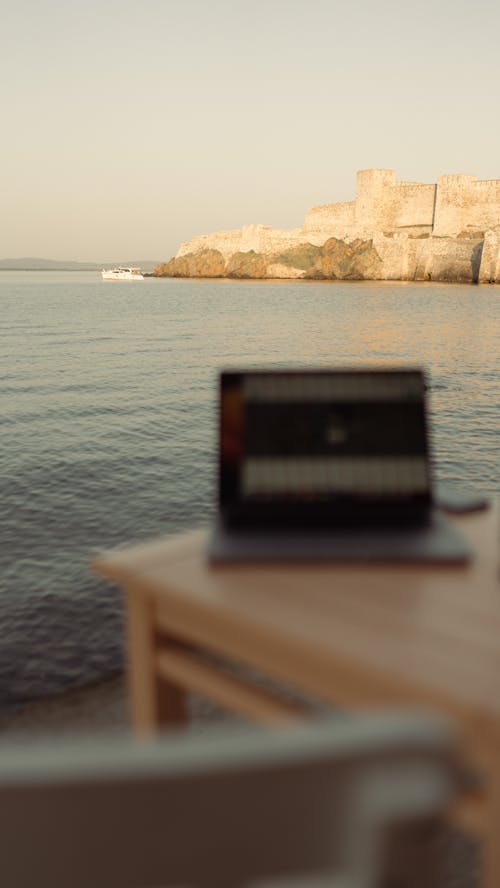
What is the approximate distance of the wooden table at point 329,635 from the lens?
4.41ft

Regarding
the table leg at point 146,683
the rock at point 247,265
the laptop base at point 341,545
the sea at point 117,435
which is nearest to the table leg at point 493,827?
the laptop base at point 341,545

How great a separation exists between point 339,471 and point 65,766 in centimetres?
141

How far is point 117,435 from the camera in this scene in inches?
555

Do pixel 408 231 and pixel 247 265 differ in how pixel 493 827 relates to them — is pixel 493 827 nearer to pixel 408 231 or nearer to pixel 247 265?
pixel 408 231

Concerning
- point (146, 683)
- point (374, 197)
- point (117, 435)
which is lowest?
point (117, 435)

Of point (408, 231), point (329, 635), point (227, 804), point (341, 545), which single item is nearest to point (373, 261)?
point (408, 231)

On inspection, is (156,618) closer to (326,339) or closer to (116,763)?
(116,763)

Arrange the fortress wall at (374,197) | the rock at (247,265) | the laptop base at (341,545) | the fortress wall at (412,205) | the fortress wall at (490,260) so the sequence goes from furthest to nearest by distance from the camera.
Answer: the rock at (247,265) → the fortress wall at (374,197) → the fortress wall at (412,205) → the fortress wall at (490,260) → the laptop base at (341,545)

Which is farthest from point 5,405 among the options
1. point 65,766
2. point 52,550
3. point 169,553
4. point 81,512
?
point 65,766

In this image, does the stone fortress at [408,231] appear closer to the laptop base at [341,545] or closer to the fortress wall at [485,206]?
the fortress wall at [485,206]

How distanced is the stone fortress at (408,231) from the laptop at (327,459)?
242ft

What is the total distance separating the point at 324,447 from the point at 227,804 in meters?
1.36

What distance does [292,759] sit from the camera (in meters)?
0.60

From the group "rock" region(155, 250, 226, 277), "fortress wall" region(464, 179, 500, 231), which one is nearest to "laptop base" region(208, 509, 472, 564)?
"fortress wall" region(464, 179, 500, 231)
